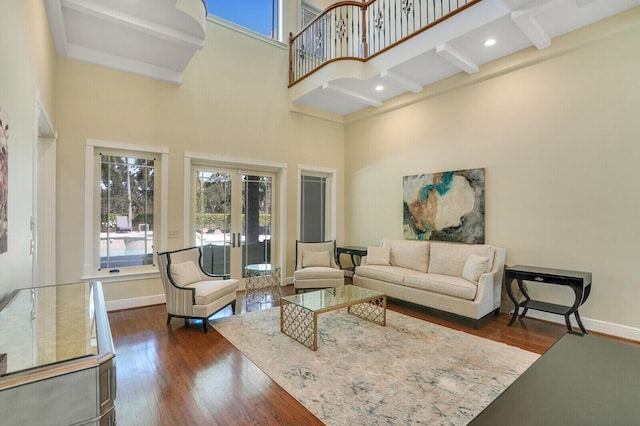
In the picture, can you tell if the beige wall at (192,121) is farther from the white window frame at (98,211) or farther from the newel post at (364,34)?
the newel post at (364,34)

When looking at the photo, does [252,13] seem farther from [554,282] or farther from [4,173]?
[554,282]

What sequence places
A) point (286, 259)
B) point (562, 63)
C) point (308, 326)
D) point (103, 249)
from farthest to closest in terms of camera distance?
point (286, 259), point (103, 249), point (562, 63), point (308, 326)

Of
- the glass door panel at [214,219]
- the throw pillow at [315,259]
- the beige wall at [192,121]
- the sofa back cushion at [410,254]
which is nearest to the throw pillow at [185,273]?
the beige wall at [192,121]

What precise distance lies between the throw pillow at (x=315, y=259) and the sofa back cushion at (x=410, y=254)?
1.14m

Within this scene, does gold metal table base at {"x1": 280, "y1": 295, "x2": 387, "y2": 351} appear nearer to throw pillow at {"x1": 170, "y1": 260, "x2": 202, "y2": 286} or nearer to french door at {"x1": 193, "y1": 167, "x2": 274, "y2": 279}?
throw pillow at {"x1": 170, "y1": 260, "x2": 202, "y2": 286}

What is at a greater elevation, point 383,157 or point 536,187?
point 383,157

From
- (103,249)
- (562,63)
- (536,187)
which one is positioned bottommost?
(103,249)

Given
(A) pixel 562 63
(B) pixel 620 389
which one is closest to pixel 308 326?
(B) pixel 620 389

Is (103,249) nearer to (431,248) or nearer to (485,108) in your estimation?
(431,248)

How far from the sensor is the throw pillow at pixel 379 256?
533 centimetres

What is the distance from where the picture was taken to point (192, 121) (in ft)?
16.3

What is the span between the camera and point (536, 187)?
163 inches

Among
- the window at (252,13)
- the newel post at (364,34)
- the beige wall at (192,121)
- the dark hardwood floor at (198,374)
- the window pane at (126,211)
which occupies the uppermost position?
the window at (252,13)

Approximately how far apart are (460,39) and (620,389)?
414cm
